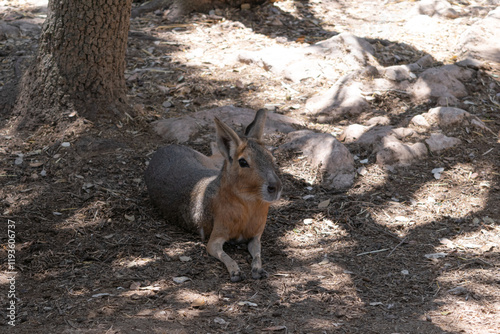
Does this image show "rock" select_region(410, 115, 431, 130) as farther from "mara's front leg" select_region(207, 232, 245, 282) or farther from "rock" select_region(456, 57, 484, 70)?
"mara's front leg" select_region(207, 232, 245, 282)

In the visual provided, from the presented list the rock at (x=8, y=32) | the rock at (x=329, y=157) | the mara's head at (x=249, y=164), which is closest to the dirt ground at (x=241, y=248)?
the rock at (x=329, y=157)

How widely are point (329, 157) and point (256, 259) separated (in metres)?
1.81

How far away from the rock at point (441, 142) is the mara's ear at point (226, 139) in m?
2.61

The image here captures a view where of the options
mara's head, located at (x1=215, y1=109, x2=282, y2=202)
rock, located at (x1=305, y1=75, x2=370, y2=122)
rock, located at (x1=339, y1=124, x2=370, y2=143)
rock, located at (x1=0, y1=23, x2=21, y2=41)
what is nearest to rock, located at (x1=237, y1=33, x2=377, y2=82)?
rock, located at (x1=305, y1=75, x2=370, y2=122)

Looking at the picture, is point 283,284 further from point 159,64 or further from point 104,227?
point 159,64

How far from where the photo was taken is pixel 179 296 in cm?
374

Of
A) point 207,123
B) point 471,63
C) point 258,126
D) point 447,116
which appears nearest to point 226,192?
point 258,126

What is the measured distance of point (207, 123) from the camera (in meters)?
6.32

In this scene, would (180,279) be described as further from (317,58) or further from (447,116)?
(317,58)

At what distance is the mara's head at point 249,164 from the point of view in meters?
4.10

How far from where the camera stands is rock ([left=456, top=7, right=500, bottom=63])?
25.4 ft

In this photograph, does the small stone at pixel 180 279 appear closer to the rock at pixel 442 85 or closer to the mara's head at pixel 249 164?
the mara's head at pixel 249 164

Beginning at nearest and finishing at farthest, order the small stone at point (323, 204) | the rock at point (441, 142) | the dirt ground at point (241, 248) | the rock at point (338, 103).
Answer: the dirt ground at point (241, 248) → the small stone at point (323, 204) → the rock at point (441, 142) → the rock at point (338, 103)

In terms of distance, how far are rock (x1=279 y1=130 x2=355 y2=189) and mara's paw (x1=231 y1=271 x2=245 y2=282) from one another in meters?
1.81
